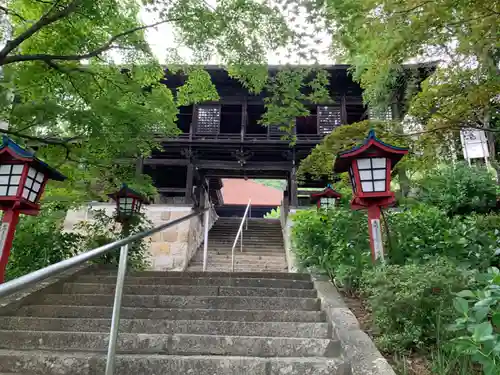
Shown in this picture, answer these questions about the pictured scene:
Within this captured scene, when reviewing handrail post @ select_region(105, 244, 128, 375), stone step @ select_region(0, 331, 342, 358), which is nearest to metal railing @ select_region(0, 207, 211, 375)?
handrail post @ select_region(105, 244, 128, 375)

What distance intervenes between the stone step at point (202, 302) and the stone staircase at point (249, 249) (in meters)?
5.82

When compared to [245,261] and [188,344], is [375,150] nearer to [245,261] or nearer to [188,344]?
[188,344]

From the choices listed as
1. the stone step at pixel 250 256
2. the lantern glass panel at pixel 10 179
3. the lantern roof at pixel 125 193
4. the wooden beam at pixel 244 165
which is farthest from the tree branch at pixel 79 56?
the wooden beam at pixel 244 165

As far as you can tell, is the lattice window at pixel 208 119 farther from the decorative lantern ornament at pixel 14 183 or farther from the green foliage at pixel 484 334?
the green foliage at pixel 484 334

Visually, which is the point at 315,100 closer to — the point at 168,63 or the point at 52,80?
the point at 168,63

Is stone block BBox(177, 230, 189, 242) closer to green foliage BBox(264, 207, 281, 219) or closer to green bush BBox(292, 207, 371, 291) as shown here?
green bush BBox(292, 207, 371, 291)

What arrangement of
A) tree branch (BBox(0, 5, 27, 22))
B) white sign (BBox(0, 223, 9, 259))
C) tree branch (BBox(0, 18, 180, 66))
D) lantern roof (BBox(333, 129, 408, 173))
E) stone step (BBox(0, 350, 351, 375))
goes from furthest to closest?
tree branch (BBox(0, 5, 27, 22))
tree branch (BBox(0, 18, 180, 66))
white sign (BBox(0, 223, 9, 259))
lantern roof (BBox(333, 129, 408, 173))
stone step (BBox(0, 350, 351, 375))

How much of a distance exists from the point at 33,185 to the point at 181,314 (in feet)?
7.72

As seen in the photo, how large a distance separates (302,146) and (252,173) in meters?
2.54

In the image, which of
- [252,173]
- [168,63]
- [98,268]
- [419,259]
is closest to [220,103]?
[252,173]

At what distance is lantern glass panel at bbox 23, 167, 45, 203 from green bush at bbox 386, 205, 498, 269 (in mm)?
4004

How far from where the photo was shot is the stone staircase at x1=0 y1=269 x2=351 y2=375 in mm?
2250

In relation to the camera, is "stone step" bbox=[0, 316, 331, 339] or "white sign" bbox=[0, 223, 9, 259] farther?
"white sign" bbox=[0, 223, 9, 259]

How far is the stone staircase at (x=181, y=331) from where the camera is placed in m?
2.25
